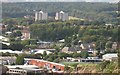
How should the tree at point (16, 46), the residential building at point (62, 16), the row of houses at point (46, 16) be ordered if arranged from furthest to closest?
the residential building at point (62, 16) → the row of houses at point (46, 16) → the tree at point (16, 46)

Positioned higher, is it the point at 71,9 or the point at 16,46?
the point at 71,9

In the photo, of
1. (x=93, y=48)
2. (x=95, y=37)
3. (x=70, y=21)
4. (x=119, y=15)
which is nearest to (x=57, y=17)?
(x=70, y=21)

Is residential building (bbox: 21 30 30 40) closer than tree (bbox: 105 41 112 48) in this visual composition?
No

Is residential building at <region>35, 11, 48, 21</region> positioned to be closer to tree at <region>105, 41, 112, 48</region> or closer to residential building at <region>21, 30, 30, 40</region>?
residential building at <region>21, 30, 30, 40</region>

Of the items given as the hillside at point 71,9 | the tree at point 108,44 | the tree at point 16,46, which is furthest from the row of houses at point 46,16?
the tree at point 16,46

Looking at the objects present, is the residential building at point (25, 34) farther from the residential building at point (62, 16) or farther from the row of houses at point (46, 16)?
the residential building at point (62, 16)

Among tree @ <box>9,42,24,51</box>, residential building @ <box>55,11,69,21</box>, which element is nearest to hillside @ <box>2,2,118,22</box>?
residential building @ <box>55,11,69,21</box>

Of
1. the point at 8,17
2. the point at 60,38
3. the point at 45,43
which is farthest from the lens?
the point at 8,17

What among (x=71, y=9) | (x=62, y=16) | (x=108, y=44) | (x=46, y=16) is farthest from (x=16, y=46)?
(x=71, y=9)

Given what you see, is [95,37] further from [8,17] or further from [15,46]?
[8,17]

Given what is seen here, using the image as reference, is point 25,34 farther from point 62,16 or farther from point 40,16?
point 62,16

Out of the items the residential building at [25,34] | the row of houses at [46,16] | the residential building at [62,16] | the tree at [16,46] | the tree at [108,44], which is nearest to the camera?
the tree at [16,46]
